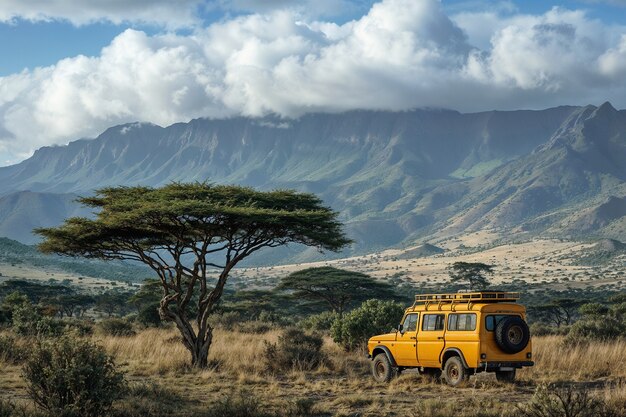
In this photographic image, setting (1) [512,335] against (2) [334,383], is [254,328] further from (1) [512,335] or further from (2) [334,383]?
(1) [512,335]

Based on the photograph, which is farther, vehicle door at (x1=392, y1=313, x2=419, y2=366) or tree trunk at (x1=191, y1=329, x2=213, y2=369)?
tree trunk at (x1=191, y1=329, x2=213, y2=369)

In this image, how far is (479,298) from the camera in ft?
57.9

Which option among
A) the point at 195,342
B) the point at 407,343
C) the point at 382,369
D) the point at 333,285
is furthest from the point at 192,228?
the point at 333,285

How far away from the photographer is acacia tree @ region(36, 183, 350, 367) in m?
20.8

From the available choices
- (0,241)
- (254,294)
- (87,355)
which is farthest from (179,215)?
(0,241)

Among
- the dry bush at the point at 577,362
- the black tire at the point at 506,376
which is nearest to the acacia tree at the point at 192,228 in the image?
the black tire at the point at 506,376

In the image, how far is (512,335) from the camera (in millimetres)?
17234

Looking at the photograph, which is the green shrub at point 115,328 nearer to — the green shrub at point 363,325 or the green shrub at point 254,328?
the green shrub at point 254,328

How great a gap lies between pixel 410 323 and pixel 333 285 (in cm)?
3708

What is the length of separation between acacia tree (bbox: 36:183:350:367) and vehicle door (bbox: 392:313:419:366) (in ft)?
15.5

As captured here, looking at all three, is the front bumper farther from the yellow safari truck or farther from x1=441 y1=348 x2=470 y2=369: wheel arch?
x1=441 y1=348 x2=470 y2=369: wheel arch

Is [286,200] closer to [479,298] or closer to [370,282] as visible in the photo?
[479,298]

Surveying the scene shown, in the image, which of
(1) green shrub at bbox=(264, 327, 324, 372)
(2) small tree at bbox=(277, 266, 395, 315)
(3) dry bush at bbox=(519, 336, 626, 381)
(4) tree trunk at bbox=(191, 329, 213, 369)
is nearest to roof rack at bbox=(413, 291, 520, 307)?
(3) dry bush at bbox=(519, 336, 626, 381)

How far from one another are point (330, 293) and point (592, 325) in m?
30.6
